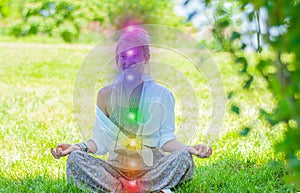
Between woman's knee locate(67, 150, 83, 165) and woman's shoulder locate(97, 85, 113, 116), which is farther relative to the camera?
woman's shoulder locate(97, 85, 113, 116)

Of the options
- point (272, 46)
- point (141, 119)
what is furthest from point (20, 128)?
point (272, 46)

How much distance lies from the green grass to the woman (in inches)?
6.1

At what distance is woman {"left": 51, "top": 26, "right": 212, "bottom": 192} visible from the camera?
3170mm

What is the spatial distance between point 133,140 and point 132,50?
522 millimetres

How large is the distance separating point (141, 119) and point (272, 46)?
1.90 m

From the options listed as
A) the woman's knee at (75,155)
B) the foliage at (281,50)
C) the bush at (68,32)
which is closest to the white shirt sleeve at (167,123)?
the woman's knee at (75,155)

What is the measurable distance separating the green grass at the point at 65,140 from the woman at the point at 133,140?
16 centimetres

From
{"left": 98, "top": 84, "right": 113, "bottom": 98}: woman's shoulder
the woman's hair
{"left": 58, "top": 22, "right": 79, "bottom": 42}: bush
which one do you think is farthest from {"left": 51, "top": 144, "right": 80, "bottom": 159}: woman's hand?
{"left": 58, "top": 22, "right": 79, "bottom": 42}: bush

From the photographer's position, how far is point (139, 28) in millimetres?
3236

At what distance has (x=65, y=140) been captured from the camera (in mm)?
4559

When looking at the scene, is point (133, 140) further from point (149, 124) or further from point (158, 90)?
point (158, 90)

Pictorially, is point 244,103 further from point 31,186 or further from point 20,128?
point 31,186

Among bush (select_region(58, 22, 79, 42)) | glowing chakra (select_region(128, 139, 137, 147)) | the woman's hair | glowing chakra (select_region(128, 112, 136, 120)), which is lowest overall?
bush (select_region(58, 22, 79, 42))

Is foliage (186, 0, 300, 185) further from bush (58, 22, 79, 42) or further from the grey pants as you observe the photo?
bush (58, 22, 79, 42)
